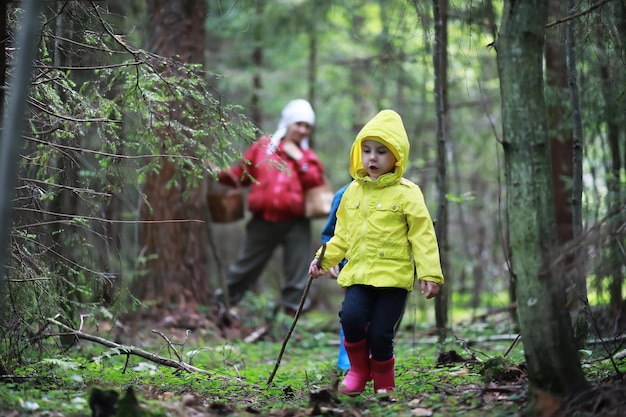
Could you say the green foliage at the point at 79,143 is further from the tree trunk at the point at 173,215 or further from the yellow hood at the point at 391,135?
the tree trunk at the point at 173,215

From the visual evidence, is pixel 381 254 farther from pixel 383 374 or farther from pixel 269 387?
pixel 269 387

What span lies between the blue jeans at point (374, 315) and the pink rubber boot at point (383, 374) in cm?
4

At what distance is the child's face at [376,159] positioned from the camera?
4738 mm

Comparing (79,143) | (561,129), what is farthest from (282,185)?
(79,143)

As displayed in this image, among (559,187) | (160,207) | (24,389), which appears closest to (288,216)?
(160,207)

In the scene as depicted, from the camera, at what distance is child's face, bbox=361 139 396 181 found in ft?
15.5

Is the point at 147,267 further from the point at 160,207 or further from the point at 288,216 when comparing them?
the point at 288,216

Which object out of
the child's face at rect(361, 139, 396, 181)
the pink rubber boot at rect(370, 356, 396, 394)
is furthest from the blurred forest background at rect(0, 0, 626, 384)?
the pink rubber boot at rect(370, 356, 396, 394)

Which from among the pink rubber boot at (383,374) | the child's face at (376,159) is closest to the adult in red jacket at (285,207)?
the child's face at (376,159)

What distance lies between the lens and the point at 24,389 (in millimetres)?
4016

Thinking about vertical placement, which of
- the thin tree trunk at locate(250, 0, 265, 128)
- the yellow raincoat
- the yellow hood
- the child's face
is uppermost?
the thin tree trunk at locate(250, 0, 265, 128)

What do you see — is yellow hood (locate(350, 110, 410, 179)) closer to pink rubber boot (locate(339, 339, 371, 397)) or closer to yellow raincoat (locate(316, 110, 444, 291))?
yellow raincoat (locate(316, 110, 444, 291))

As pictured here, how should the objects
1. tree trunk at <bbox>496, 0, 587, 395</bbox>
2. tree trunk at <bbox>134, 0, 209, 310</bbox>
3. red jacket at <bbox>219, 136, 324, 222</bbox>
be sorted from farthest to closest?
red jacket at <bbox>219, 136, 324, 222</bbox> < tree trunk at <bbox>134, 0, 209, 310</bbox> < tree trunk at <bbox>496, 0, 587, 395</bbox>

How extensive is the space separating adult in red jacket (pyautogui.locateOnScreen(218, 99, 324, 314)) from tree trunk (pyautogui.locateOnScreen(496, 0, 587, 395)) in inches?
227
